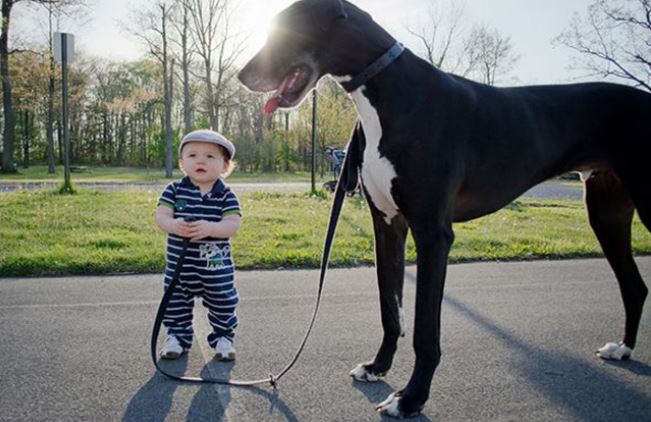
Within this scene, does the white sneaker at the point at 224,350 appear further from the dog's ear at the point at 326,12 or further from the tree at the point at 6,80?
the tree at the point at 6,80

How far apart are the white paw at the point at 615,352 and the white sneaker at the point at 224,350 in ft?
7.55

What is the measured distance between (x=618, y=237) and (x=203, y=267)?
2640 millimetres

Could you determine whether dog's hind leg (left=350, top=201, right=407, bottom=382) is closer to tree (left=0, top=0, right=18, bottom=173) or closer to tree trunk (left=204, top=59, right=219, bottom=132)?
tree (left=0, top=0, right=18, bottom=173)

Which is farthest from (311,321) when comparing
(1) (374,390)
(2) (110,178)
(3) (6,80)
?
(3) (6,80)

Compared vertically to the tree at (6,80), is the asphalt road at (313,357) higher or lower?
lower

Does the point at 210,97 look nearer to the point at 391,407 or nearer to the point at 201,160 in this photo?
the point at 201,160

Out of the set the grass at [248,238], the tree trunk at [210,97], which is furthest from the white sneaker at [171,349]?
the tree trunk at [210,97]

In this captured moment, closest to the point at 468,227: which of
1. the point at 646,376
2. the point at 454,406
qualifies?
the point at 646,376

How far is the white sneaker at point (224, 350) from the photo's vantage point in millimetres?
3365

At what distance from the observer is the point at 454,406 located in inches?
109

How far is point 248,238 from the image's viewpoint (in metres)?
7.51

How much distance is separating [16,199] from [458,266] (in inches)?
370

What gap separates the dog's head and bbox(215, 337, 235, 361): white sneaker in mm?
1571

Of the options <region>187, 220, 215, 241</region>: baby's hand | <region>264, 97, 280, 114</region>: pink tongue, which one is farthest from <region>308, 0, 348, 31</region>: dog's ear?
<region>187, 220, 215, 241</region>: baby's hand
